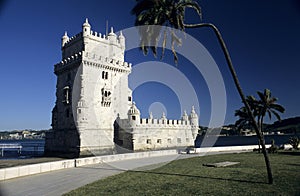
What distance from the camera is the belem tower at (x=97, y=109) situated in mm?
37938

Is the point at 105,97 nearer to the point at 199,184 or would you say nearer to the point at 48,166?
the point at 48,166

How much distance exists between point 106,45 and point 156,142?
61.0 ft

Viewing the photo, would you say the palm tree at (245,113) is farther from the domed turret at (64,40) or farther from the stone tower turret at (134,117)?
the domed turret at (64,40)

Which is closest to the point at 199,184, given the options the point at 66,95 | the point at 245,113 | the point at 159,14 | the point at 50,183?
the point at 50,183

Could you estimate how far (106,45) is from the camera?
43938mm

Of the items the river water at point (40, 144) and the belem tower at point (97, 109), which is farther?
the river water at point (40, 144)

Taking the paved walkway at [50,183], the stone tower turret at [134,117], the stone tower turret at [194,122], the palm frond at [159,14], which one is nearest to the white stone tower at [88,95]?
the stone tower turret at [134,117]

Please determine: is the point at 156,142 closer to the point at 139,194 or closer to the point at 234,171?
the point at 234,171

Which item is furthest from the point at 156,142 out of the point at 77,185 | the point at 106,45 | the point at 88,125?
the point at 77,185

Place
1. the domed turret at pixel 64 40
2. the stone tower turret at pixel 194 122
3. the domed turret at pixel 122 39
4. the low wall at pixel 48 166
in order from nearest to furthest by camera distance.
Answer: the low wall at pixel 48 166 → the domed turret at pixel 64 40 → the domed turret at pixel 122 39 → the stone tower turret at pixel 194 122

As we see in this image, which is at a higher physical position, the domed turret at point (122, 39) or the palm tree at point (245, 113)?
the domed turret at point (122, 39)

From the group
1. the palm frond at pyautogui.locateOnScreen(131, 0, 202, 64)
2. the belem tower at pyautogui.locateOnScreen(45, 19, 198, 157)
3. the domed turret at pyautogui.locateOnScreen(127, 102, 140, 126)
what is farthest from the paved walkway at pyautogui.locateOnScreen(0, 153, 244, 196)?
the domed turret at pyautogui.locateOnScreen(127, 102, 140, 126)

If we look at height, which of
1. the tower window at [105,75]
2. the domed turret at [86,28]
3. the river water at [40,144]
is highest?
the domed turret at [86,28]

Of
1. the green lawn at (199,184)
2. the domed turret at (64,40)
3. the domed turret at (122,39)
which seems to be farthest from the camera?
the domed turret at (122,39)
